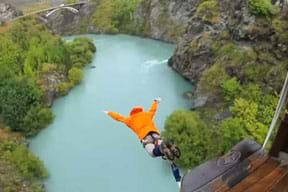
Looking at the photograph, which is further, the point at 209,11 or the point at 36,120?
the point at 209,11

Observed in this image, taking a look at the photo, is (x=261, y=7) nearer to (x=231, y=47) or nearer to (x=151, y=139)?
(x=231, y=47)

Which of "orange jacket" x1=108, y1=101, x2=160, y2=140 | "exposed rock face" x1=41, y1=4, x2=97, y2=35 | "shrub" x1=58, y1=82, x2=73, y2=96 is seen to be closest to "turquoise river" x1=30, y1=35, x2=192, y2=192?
"shrub" x1=58, y1=82, x2=73, y2=96

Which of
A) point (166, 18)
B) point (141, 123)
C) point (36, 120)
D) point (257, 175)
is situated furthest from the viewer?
point (166, 18)

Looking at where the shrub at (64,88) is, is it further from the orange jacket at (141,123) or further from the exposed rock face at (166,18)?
the orange jacket at (141,123)

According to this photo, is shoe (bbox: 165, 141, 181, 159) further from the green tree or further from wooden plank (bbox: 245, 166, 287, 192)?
the green tree

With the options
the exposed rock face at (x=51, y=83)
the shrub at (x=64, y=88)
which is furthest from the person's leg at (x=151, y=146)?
the shrub at (x=64, y=88)

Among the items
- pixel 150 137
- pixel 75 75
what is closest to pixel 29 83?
pixel 75 75

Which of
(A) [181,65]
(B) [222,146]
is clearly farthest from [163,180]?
(A) [181,65]
